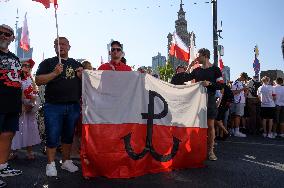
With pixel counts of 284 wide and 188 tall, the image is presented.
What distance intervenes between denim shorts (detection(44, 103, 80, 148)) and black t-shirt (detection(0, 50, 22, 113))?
1.37 ft

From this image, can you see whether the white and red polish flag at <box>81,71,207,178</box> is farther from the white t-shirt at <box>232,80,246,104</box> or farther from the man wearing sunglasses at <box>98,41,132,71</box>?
the white t-shirt at <box>232,80,246,104</box>

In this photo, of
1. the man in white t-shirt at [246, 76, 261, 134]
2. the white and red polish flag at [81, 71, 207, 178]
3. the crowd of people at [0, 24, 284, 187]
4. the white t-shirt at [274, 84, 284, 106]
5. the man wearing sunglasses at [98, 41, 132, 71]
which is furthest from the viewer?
the man in white t-shirt at [246, 76, 261, 134]

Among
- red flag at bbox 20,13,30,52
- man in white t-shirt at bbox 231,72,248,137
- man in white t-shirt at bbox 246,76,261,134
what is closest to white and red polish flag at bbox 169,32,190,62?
man in white t-shirt at bbox 246,76,261,134

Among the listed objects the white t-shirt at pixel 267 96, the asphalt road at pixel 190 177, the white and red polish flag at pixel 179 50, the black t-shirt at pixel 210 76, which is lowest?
the asphalt road at pixel 190 177

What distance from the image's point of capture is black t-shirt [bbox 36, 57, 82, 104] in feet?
15.9

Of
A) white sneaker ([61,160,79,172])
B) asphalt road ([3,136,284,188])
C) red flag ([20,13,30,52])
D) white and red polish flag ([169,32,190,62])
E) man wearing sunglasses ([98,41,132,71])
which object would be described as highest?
red flag ([20,13,30,52])

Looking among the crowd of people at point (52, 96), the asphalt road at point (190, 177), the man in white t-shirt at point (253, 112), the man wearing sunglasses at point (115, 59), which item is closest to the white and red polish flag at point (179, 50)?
the man in white t-shirt at point (253, 112)

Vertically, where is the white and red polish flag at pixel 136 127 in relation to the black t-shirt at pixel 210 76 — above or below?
below

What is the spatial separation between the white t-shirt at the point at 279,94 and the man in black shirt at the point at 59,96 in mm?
8298

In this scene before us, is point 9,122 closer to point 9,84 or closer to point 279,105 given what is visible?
point 9,84

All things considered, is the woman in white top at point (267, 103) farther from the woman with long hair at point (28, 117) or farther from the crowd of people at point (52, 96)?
the woman with long hair at point (28, 117)

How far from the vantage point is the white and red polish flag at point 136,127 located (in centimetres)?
471

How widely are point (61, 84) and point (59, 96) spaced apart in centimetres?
17

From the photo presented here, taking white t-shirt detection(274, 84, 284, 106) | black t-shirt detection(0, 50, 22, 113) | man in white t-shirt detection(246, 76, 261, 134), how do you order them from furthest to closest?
man in white t-shirt detection(246, 76, 261, 134)
white t-shirt detection(274, 84, 284, 106)
black t-shirt detection(0, 50, 22, 113)
